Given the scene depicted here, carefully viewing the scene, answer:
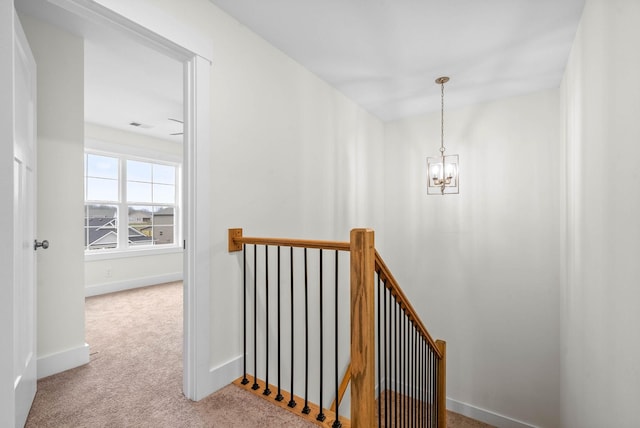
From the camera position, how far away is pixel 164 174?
5.41 metres

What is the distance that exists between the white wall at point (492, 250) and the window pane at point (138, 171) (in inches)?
163

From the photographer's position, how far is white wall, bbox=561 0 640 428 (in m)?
1.20

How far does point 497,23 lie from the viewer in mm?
2041

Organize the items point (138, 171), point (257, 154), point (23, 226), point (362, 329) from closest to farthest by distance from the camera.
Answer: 1. point (362, 329)
2. point (23, 226)
3. point (257, 154)
4. point (138, 171)

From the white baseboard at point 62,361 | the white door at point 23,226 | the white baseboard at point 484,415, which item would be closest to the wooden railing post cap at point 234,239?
the white door at point 23,226

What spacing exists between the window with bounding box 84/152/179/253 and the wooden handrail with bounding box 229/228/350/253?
145 inches

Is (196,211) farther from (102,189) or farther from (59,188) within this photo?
(102,189)

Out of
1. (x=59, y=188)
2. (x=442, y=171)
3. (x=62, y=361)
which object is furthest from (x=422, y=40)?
(x=62, y=361)

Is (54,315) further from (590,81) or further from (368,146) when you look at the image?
(590,81)

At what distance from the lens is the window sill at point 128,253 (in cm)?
430

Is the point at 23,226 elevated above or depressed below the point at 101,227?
above

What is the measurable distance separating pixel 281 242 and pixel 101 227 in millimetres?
4286

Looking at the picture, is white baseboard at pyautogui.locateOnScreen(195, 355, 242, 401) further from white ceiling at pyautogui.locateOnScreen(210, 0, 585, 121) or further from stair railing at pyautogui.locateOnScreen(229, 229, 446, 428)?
white ceiling at pyautogui.locateOnScreen(210, 0, 585, 121)

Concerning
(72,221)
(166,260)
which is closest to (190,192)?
(72,221)
